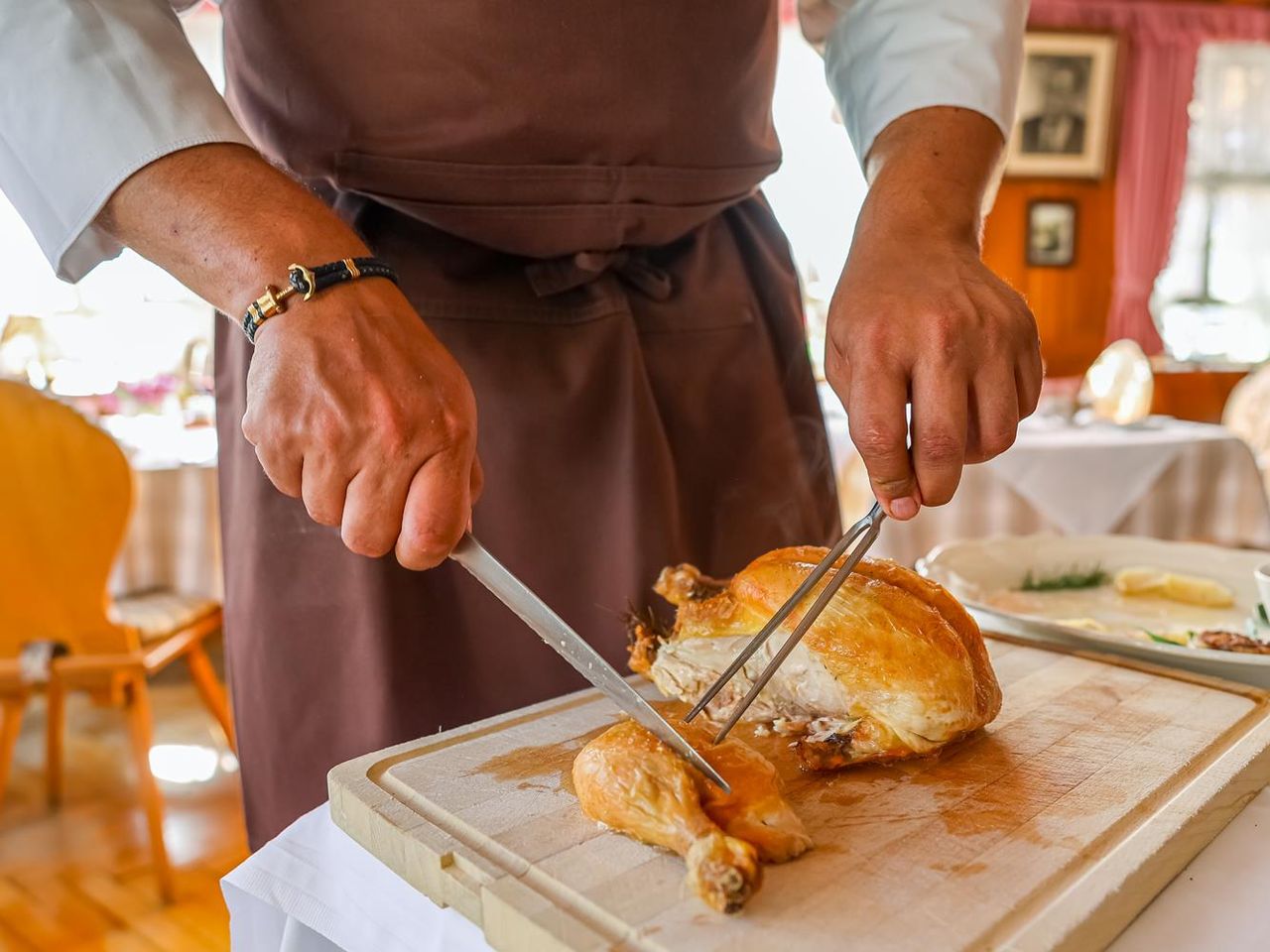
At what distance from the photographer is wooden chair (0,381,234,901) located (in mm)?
2590

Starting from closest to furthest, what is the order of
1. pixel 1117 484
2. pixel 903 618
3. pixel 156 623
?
pixel 903 618 → pixel 156 623 → pixel 1117 484

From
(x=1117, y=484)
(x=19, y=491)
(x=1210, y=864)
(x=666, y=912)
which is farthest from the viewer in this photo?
(x=1117, y=484)

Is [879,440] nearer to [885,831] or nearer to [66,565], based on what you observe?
[885,831]

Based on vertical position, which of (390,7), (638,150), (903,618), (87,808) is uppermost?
(390,7)

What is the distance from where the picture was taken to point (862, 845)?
0.75m

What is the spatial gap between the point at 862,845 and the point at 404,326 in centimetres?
49

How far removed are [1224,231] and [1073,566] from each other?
6.43 m

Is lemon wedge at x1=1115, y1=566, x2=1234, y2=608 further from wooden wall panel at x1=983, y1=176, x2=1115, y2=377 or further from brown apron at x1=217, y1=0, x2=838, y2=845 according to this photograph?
wooden wall panel at x1=983, y1=176, x2=1115, y2=377

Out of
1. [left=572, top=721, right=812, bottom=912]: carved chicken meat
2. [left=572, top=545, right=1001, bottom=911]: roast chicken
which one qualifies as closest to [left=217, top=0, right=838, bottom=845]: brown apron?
[left=572, top=545, right=1001, bottom=911]: roast chicken

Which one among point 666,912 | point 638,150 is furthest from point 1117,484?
point 666,912

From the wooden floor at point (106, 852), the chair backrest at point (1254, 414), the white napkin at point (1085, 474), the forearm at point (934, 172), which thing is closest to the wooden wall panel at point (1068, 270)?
the chair backrest at point (1254, 414)

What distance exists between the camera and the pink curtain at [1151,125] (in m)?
6.37

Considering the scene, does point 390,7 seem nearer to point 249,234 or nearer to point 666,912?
point 249,234

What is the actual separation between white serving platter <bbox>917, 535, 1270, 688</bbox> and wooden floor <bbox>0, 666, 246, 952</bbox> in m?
1.84
